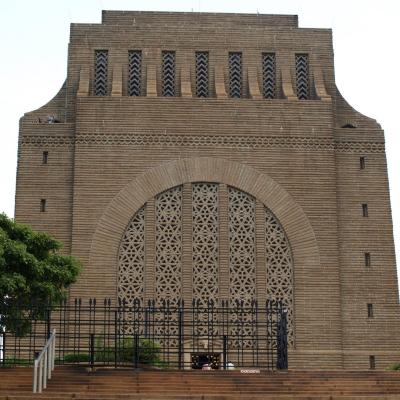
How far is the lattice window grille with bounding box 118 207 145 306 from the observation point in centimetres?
3075

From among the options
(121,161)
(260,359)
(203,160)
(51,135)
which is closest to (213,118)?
(203,160)

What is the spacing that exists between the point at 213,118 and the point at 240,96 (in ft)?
5.99

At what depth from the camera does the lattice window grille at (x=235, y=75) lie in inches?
1320

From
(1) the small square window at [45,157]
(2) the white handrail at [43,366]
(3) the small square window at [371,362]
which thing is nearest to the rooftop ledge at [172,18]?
(1) the small square window at [45,157]

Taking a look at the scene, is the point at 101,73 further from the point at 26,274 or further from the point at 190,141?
the point at 26,274

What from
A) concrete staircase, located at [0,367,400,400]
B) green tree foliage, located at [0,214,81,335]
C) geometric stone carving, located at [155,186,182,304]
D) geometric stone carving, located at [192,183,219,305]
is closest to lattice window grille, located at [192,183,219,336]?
geometric stone carving, located at [192,183,219,305]

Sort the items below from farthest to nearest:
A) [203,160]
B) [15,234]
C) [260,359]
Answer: [203,160] < [260,359] < [15,234]

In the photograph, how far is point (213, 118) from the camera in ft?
106

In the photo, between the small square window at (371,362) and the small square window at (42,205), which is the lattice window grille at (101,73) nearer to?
the small square window at (42,205)

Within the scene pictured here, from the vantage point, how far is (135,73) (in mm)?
33594

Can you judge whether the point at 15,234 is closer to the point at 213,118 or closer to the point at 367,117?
the point at 213,118

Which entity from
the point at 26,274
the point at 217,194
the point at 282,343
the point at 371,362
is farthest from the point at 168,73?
the point at 282,343

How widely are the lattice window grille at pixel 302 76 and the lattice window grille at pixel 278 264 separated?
5064mm

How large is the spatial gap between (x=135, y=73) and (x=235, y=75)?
148 inches
